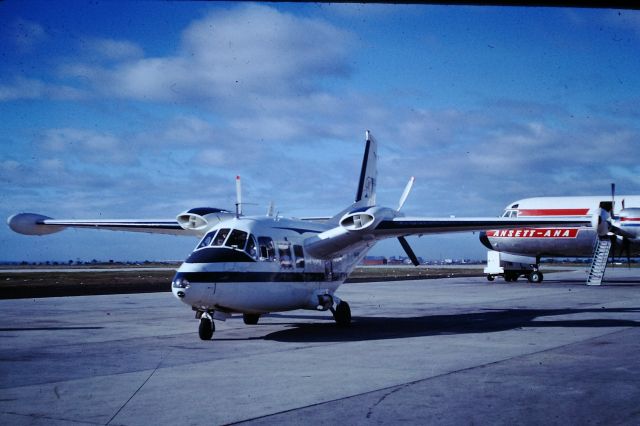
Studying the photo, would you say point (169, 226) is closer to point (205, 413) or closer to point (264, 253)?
point (264, 253)

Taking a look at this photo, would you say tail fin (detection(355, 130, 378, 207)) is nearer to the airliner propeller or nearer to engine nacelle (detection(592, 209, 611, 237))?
engine nacelle (detection(592, 209, 611, 237))

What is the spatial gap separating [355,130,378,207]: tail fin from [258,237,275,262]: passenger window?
22.5 ft

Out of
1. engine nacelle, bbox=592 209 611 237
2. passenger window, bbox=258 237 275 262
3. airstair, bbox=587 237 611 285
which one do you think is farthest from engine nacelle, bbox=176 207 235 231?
airstair, bbox=587 237 611 285

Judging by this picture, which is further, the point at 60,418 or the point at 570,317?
the point at 570,317

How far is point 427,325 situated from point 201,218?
7.26 metres

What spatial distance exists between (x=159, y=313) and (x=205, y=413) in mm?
15552

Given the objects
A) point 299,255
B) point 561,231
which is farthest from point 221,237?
point 561,231

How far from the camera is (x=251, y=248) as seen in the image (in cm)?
1592

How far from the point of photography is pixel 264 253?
16297 millimetres

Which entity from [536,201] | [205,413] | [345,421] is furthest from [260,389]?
[536,201]

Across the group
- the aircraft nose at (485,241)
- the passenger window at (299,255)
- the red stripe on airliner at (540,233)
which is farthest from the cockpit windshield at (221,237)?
the aircraft nose at (485,241)

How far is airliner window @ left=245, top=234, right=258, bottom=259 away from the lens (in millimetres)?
15820

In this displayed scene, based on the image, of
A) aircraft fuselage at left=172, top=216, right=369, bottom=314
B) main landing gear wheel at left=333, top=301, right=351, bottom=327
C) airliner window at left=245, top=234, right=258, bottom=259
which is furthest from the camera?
main landing gear wheel at left=333, top=301, right=351, bottom=327

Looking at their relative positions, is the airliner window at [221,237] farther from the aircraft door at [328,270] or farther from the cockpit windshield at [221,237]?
the aircraft door at [328,270]
